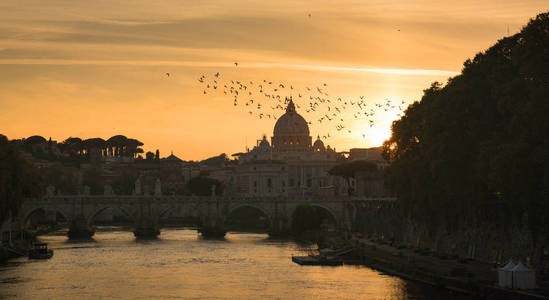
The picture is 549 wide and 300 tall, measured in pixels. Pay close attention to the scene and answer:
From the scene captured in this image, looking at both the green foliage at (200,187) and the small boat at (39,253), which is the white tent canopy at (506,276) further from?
the green foliage at (200,187)


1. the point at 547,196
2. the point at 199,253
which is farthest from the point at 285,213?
the point at 547,196

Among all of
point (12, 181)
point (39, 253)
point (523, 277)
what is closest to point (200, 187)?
point (39, 253)

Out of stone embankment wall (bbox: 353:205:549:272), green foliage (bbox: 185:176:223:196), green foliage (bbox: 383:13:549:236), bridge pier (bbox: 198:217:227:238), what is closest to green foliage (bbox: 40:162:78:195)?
green foliage (bbox: 185:176:223:196)

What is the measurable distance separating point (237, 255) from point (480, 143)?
3280 centimetres

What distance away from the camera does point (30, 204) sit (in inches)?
4579

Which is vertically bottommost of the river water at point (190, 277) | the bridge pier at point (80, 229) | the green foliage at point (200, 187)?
the river water at point (190, 277)

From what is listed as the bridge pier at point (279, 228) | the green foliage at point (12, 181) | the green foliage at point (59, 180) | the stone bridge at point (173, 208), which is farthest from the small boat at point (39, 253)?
the green foliage at point (59, 180)

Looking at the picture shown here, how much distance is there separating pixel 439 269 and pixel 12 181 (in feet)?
108

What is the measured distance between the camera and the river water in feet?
198

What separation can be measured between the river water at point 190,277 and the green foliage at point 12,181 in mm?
4017

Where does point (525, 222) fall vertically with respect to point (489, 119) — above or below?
below

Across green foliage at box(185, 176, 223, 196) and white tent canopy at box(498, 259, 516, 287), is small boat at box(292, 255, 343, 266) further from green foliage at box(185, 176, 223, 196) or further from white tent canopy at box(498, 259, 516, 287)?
green foliage at box(185, 176, 223, 196)

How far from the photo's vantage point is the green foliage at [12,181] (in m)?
78.6

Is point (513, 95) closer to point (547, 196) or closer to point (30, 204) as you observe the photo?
point (547, 196)
